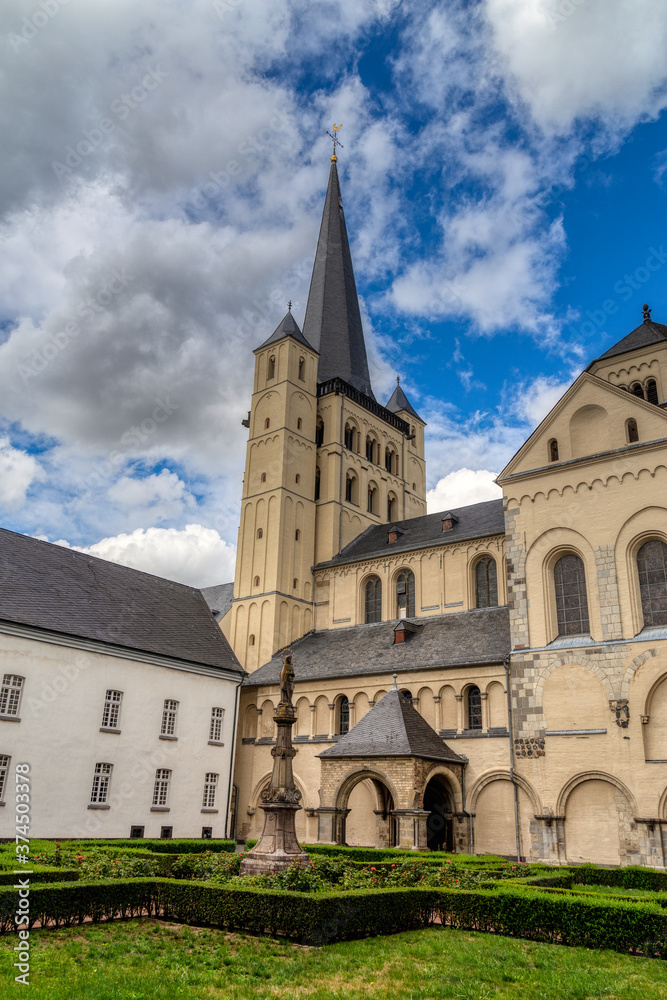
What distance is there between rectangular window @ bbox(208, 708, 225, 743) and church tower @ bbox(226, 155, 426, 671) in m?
5.16

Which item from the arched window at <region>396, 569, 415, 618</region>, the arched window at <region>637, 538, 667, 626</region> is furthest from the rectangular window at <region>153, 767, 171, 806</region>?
the arched window at <region>637, 538, 667, 626</region>

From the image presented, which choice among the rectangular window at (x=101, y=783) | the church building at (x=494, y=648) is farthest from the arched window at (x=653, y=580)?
the rectangular window at (x=101, y=783)

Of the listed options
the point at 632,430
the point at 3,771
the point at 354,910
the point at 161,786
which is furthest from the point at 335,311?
the point at 354,910

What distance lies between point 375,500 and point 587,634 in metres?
23.1

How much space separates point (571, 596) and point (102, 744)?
19.1m

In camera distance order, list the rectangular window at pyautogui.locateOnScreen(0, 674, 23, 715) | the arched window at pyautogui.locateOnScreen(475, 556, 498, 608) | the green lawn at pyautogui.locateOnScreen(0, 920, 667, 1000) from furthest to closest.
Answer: the arched window at pyautogui.locateOnScreen(475, 556, 498, 608) → the rectangular window at pyautogui.locateOnScreen(0, 674, 23, 715) → the green lawn at pyautogui.locateOnScreen(0, 920, 667, 1000)

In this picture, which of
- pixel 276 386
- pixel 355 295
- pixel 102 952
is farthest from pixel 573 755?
pixel 355 295

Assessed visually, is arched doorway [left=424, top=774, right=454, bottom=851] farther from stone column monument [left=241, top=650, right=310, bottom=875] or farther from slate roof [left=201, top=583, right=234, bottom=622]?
slate roof [left=201, top=583, right=234, bottom=622]

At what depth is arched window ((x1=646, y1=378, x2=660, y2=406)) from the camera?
33.0m

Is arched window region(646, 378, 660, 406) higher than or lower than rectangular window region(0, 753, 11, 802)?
higher

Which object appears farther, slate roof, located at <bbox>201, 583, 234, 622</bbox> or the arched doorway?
slate roof, located at <bbox>201, 583, 234, 622</bbox>

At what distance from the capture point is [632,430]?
2878 centimetres

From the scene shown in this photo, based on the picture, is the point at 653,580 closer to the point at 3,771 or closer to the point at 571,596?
the point at 571,596

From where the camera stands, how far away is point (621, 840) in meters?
24.2
